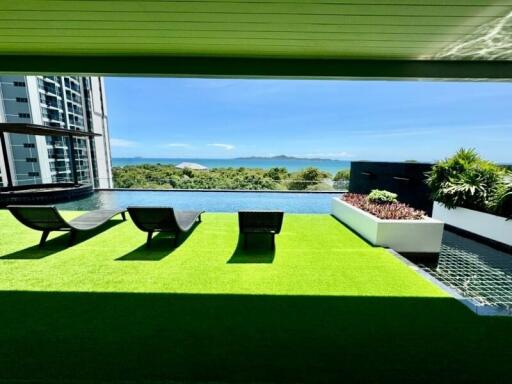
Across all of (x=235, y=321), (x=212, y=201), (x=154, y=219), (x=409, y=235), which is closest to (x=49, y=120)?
(x=212, y=201)

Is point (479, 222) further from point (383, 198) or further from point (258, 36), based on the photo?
point (258, 36)

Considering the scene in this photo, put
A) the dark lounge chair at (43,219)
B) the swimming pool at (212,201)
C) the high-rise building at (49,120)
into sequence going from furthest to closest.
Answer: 1. the high-rise building at (49,120)
2. the swimming pool at (212,201)
3. the dark lounge chair at (43,219)

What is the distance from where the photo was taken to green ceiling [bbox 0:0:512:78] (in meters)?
2.08

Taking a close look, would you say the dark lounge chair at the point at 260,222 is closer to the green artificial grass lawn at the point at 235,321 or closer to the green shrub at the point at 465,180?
the green artificial grass lawn at the point at 235,321

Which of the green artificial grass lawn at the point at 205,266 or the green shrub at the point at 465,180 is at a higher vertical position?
the green shrub at the point at 465,180

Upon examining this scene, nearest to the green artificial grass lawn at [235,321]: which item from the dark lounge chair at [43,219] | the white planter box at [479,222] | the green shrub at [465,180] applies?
the dark lounge chair at [43,219]

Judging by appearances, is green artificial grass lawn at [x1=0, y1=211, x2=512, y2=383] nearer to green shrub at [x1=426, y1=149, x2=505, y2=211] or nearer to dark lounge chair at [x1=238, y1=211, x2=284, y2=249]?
dark lounge chair at [x1=238, y1=211, x2=284, y2=249]

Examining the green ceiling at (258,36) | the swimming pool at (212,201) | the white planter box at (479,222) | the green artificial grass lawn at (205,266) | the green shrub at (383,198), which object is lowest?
the swimming pool at (212,201)

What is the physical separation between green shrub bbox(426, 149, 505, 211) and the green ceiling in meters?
4.37

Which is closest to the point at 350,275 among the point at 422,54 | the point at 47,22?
the point at 422,54

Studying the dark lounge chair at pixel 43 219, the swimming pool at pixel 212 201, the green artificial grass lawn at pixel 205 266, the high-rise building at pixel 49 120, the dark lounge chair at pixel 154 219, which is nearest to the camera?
the green artificial grass lawn at pixel 205 266

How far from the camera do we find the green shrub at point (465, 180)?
616cm

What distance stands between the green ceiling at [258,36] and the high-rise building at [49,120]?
12.6 meters

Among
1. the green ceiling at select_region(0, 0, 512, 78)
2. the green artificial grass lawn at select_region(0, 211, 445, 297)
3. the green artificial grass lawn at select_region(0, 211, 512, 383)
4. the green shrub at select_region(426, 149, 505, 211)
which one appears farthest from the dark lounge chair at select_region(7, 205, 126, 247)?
the green shrub at select_region(426, 149, 505, 211)
